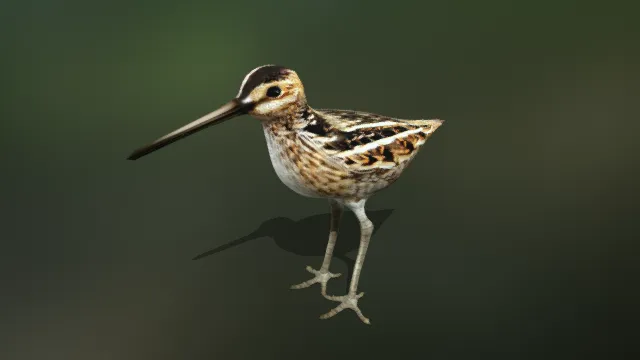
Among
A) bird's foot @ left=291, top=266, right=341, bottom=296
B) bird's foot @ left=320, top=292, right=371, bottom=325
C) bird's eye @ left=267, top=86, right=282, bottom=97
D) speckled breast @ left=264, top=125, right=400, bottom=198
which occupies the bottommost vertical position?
bird's foot @ left=320, top=292, right=371, bottom=325

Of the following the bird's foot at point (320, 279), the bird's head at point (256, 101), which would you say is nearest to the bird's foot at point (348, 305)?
the bird's foot at point (320, 279)

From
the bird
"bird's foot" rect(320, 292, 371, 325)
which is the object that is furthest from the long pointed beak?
"bird's foot" rect(320, 292, 371, 325)

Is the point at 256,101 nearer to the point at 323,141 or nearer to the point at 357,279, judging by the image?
the point at 323,141

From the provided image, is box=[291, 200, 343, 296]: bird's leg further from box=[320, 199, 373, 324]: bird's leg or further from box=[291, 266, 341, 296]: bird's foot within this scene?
box=[320, 199, 373, 324]: bird's leg

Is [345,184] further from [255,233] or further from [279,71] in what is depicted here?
[255,233]

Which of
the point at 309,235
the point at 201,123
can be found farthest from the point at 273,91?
the point at 309,235

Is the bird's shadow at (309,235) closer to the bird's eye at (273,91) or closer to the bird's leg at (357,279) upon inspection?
the bird's leg at (357,279)
